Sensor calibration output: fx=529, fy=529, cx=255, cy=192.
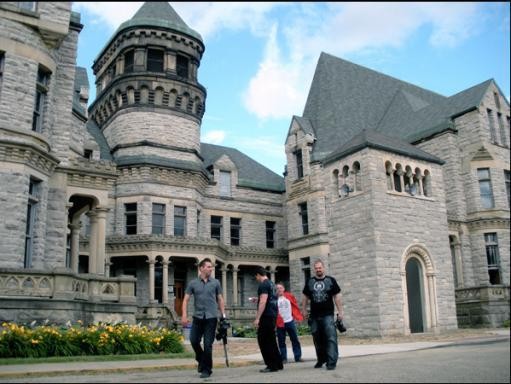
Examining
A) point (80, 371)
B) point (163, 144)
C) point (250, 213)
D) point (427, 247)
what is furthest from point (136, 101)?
point (80, 371)

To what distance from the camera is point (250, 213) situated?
133 ft

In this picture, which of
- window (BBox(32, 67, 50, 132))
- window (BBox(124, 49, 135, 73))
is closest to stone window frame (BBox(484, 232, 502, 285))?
window (BBox(124, 49, 135, 73))

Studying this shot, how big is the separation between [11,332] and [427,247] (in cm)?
1696

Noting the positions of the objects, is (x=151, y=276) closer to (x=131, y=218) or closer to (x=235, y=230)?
(x=131, y=218)

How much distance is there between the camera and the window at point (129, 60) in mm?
36603

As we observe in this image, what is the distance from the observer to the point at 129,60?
37031mm

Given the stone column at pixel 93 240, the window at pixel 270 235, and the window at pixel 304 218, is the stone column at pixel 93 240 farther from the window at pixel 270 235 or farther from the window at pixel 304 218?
the window at pixel 270 235

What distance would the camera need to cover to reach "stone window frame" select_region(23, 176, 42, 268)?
1750 cm

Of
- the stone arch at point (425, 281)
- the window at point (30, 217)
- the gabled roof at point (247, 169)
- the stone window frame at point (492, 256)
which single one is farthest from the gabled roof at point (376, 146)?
the gabled roof at point (247, 169)

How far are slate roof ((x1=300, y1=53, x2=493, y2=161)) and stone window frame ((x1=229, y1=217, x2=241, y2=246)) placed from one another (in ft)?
25.8

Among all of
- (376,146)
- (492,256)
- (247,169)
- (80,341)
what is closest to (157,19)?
(247,169)

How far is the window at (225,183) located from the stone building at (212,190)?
0.88 ft

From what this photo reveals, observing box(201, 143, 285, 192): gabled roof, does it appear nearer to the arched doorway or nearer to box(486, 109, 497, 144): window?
box(486, 109, 497, 144): window

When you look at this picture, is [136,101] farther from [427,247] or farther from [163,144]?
[427,247]
